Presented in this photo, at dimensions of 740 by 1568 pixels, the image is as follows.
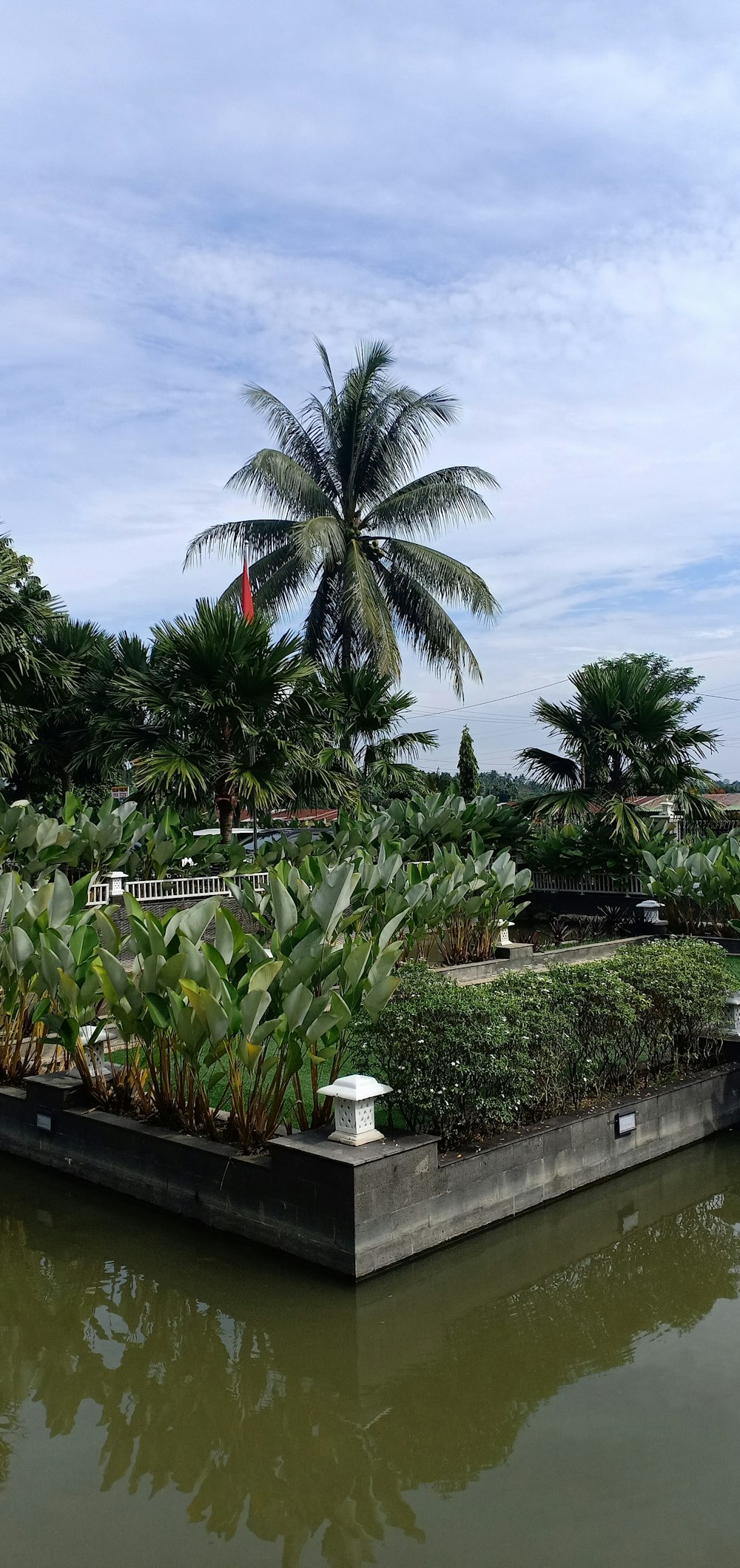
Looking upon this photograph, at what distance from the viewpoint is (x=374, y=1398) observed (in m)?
3.81

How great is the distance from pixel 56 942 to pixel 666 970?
366 centimetres

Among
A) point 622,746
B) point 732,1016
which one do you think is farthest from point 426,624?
point 732,1016

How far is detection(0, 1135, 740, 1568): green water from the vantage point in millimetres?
3064

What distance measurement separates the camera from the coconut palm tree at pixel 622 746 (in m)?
15.1

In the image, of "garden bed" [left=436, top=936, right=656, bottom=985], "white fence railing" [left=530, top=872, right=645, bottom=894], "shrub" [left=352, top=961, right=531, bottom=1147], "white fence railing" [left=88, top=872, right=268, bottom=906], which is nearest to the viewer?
"shrub" [left=352, top=961, right=531, bottom=1147]

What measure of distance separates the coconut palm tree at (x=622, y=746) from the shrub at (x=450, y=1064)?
9779 millimetres

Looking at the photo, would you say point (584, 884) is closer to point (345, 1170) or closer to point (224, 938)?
point (224, 938)

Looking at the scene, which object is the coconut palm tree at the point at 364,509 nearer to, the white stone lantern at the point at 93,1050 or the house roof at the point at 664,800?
the house roof at the point at 664,800

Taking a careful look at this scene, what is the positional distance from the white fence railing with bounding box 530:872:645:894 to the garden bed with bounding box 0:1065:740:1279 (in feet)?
30.8

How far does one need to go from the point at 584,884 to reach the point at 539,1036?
11.1 meters

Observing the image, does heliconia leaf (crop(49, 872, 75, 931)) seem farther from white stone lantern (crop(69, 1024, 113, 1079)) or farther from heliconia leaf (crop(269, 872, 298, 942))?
heliconia leaf (crop(269, 872, 298, 942))

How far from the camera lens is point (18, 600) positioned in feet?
43.5

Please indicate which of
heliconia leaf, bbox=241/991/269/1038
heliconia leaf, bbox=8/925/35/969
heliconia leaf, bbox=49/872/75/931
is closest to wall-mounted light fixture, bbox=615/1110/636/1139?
heliconia leaf, bbox=241/991/269/1038

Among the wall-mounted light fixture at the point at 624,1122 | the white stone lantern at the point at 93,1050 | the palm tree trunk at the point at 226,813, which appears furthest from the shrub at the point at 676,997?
the palm tree trunk at the point at 226,813
